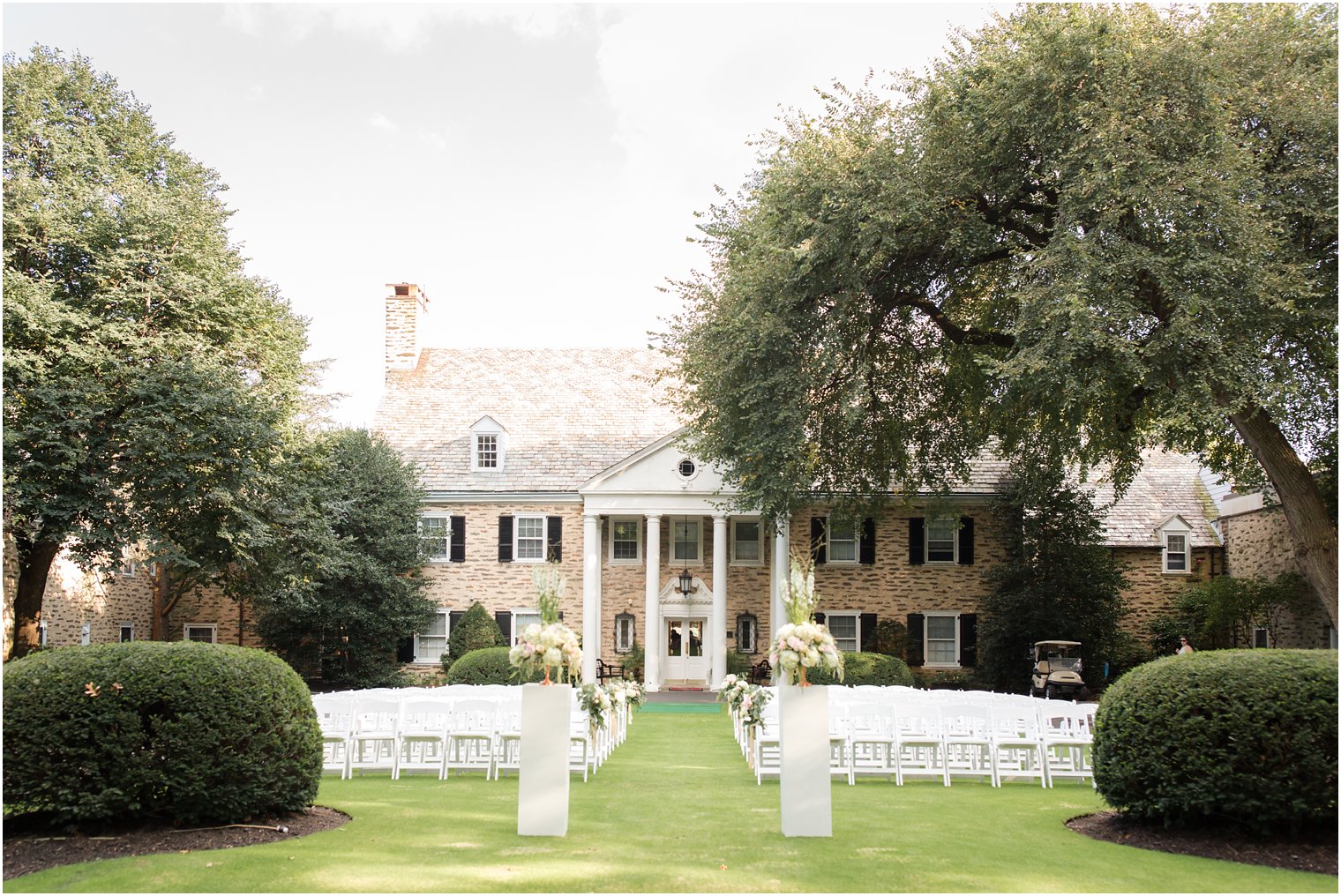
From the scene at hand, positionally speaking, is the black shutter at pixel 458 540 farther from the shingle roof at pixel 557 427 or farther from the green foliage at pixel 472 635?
the green foliage at pixel 472 635

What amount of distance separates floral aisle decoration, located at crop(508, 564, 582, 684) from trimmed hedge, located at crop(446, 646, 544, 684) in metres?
17.7

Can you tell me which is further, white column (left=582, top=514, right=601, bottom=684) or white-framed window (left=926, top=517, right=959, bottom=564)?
white-framed window (left=926, top=517, right=959, bottom=564)

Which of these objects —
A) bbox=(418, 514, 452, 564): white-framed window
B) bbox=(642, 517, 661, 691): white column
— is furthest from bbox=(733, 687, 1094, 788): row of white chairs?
bbox=(418, 514, 452, 564): white-framed window

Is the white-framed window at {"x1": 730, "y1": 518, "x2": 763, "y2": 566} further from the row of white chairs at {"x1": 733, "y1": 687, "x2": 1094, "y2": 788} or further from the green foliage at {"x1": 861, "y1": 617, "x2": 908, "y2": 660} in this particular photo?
the row of white chairs at {"x1": 733, "y1": 687, "x2": 1094, "y2": 788}

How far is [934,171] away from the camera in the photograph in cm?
1859

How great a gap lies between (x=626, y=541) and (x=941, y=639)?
9.50 meters

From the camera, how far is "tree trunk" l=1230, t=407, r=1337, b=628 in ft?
57.6

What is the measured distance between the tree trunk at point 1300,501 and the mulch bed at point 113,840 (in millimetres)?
14926

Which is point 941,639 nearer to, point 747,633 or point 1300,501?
point 747,633

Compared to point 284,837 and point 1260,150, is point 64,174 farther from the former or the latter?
point 1260,150

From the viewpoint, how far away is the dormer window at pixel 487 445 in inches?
1326

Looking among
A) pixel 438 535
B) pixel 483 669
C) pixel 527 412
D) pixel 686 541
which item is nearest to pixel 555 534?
pixel 438 535

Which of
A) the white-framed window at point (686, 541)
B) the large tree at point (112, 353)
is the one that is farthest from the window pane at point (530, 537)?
the large tree at point (112, 353)

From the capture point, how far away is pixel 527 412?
117ft
